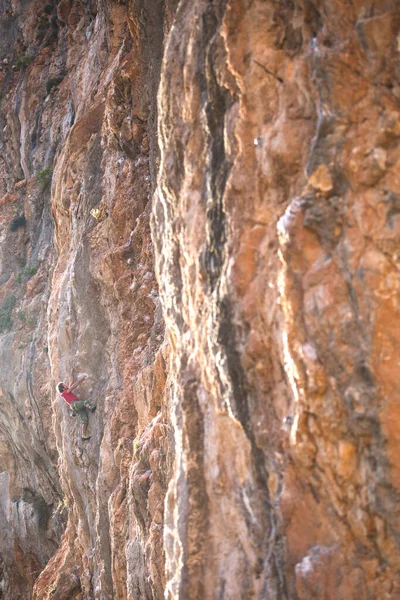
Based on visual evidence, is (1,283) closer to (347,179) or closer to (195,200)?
(195,200)

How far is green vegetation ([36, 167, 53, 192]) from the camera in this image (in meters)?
17.8

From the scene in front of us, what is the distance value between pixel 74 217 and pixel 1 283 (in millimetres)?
6753

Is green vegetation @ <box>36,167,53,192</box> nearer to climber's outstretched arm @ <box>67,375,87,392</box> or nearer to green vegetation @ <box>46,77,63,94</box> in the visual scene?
green vegetation @ <box>46,77,63,94</box>

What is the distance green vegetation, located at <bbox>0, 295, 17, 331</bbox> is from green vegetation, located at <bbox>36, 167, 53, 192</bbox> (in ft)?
11.3

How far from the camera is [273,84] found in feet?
15.9

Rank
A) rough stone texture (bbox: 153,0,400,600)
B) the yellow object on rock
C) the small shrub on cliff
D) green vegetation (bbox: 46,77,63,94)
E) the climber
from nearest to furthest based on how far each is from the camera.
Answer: rough stone texture (bbox: 153,0,400,600) → the climber → the yellow object on rock → green vegetation (bbox: 46,77,63,94) → the small shrub on cliff

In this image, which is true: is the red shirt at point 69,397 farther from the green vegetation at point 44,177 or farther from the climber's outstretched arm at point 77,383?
the green vegetation at point 44,177

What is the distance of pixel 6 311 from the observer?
17.9 m

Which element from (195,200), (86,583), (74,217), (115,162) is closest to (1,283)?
(74,217)

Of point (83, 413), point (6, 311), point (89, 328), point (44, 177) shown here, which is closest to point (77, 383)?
point (83, 413)

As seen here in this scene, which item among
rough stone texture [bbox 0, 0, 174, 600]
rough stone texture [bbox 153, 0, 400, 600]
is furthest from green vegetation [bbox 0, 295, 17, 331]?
rough stone texture [bbox 153, 0, 400, 600]

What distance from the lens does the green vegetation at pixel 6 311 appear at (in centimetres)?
1758

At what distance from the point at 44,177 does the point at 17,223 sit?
201 centimetres

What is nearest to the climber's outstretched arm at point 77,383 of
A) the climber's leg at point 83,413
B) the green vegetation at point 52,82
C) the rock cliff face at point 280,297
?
the climber's leg at point 83,413
